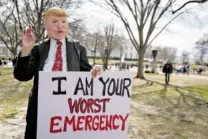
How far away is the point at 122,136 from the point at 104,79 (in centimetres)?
58

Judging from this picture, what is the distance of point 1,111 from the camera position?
30.7 ft

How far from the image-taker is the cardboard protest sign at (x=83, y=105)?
3135 millimetres

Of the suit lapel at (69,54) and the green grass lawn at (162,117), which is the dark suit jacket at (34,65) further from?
the green grass lawn at (162,117)

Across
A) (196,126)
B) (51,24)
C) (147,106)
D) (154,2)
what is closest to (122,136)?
(51,24)

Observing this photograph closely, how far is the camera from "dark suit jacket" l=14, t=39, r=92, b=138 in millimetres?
3051

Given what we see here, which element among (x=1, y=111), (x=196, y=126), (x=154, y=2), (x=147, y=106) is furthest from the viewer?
(x=154, y=2)

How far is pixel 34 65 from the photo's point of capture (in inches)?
125

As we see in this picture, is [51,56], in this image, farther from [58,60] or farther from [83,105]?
[83,105]

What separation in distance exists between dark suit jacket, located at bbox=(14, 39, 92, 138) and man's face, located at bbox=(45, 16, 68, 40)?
3.8 inches

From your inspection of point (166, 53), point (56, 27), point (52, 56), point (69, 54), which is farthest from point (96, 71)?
point (166, 53)

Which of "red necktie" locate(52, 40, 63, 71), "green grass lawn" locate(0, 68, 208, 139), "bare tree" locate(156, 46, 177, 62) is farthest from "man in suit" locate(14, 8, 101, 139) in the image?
"bare tree" locate(156, 46, 177, 62)

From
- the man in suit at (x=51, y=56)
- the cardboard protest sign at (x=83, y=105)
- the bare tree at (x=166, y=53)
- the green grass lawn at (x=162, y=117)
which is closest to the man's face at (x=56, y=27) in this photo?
the man in suit at (x=51, y=56)

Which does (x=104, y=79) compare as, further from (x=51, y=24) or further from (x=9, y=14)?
(x=9, y=14)

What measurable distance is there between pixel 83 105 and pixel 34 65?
554 mm
